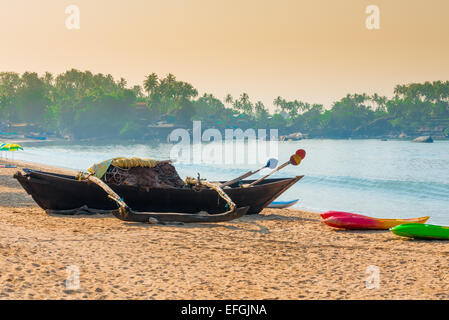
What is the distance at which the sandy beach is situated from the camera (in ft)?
19.7

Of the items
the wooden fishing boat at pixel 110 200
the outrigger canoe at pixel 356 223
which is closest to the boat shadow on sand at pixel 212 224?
the wooden fishing boat at pixel 110 200

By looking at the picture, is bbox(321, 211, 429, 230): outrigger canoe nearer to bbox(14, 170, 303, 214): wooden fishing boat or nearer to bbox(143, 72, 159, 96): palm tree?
bbox(14, 170, 303, 214): wooden fishing boat

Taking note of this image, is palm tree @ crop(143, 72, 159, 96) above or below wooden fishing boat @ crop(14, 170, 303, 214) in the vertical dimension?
above

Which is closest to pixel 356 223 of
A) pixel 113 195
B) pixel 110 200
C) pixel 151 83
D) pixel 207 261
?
pixel 207 261

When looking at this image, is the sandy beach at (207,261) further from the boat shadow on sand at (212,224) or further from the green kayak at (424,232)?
the green kayak at (424,232)

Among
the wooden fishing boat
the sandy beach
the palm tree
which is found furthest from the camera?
the palm tree

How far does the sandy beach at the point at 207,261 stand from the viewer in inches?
236

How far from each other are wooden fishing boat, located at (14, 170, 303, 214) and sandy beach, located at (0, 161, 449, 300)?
58cm

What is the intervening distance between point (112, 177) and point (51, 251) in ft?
14.0

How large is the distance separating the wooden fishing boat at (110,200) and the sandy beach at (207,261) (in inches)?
22.8

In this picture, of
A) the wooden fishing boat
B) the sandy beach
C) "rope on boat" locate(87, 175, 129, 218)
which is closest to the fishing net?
the wooden fishing boat

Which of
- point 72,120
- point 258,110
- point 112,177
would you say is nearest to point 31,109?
point 72,120
